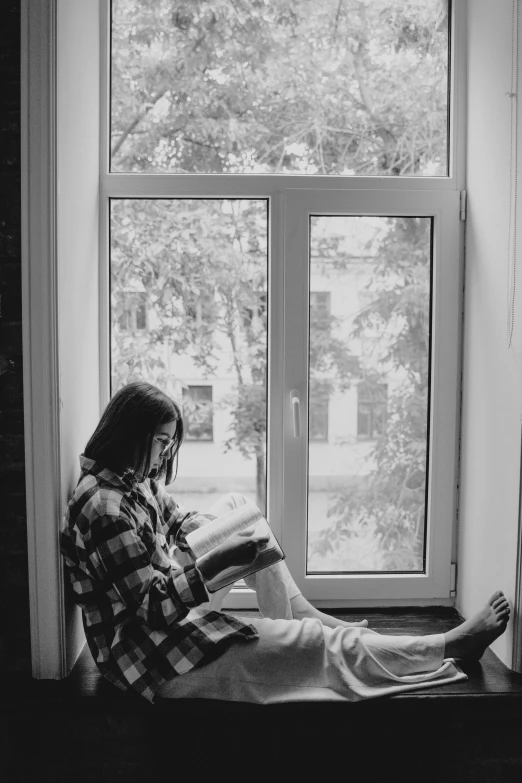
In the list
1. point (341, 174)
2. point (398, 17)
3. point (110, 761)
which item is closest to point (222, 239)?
point (341, 174)

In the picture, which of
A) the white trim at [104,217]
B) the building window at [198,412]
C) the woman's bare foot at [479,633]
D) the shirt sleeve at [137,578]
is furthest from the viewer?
the building window at [198,412]

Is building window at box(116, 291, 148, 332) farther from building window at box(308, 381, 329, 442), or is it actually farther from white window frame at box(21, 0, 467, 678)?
building window at box(308, 381, 329, 442)

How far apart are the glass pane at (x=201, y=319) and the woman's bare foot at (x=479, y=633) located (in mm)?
730

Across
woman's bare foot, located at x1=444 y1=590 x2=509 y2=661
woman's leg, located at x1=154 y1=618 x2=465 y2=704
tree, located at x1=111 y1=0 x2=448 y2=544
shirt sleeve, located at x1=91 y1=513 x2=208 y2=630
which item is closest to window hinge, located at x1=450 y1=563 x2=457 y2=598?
woman's bare foot, located at x1=444 y1=590 x2=509 y2=661

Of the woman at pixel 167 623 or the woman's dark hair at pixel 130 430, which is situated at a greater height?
the woman's dark hair at pixel 130 430

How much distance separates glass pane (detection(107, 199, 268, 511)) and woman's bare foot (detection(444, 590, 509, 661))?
0.73 meters

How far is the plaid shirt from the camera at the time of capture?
5.55 ft

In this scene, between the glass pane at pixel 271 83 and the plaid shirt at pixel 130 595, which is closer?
the plaid shirt at pixel 130 595

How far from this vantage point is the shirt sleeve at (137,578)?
1.68 meters

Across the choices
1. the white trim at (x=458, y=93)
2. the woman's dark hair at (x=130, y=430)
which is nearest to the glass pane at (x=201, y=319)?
the woman's dark hair at (x=130, y=430)

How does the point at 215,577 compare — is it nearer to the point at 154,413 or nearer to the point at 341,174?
the point at 154,413

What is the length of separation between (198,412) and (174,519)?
0.38 meters

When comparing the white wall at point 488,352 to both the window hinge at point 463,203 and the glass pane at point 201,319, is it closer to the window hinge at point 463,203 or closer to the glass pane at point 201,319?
the window hinge at point 463,203

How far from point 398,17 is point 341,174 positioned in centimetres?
49
